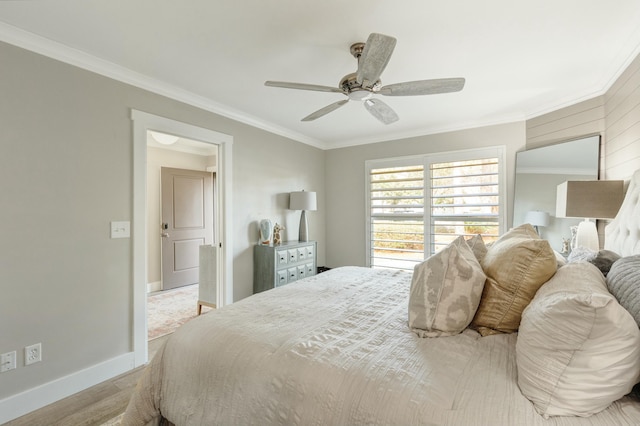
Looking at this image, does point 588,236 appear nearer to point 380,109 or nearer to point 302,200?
point 380,109

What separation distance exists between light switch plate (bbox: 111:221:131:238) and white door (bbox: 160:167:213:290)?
95.8 inches

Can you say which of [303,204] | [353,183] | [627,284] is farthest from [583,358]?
[353,183]

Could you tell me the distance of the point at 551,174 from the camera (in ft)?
10.0

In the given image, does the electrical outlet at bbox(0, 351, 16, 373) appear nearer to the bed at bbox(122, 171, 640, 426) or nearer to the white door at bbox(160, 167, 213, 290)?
the bed at bbox(122, 171, 640, 426)

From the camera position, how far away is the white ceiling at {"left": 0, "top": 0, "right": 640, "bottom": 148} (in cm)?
174

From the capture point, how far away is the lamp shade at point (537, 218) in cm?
306

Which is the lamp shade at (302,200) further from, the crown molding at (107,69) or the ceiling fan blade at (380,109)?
the ceiling fan blade at (380,109)

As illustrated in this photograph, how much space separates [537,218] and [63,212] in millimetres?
4287

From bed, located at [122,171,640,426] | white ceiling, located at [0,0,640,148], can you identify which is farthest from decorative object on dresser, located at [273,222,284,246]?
bed, located at [122,171,640,426]

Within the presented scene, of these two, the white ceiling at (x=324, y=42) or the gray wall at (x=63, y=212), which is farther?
the gray wall at (x=63, y=212)

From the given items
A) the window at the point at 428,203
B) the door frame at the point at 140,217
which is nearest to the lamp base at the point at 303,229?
the window at the point at 428,203

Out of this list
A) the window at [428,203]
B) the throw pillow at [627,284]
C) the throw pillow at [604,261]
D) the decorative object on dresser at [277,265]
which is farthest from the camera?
the window at [428,203]

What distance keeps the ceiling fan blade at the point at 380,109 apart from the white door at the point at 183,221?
3686mm

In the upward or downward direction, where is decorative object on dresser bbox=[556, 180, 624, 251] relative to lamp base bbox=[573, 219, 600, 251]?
upward
